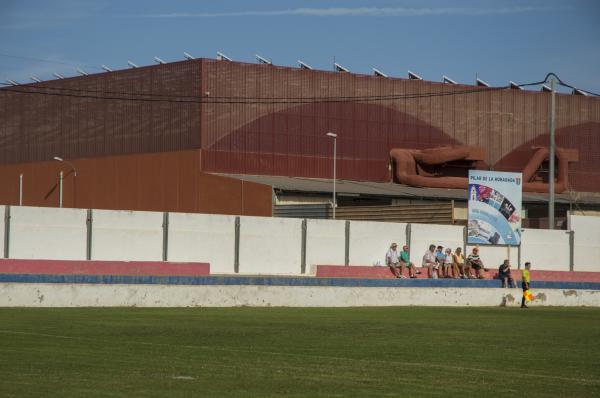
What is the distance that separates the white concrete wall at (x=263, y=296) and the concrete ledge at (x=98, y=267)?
8907 mm

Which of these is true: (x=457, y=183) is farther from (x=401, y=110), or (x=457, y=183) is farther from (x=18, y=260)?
(x=18, y=260)

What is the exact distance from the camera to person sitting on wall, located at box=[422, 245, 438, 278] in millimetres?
47062

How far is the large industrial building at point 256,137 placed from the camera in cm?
7475

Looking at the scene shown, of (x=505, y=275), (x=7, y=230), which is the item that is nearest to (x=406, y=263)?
(x=505, y=275)

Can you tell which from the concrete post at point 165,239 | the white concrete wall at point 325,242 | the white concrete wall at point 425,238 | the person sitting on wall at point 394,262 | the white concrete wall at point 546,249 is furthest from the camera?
the white concrete wall at point 546,249

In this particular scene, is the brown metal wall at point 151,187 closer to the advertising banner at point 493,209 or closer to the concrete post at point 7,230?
the advertising banner at point 493,209

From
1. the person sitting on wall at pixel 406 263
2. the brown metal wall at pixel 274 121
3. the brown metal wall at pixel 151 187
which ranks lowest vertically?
the person sitting on wall at pixel 406 263

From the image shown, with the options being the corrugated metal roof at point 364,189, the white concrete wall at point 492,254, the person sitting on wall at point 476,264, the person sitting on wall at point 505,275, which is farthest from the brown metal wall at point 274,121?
the person sitting on wall at point 505,275

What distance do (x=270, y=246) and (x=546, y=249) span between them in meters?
13.3

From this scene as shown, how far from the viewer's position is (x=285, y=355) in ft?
56.8

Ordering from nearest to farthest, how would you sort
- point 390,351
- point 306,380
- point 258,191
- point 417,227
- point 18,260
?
point 306,380 < point 390,351 < point 18,260 < point 417,227 < point 258,191

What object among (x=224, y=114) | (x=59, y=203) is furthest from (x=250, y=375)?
(x=59, y=203)

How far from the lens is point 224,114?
75.7 m

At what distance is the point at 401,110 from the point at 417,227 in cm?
3229
